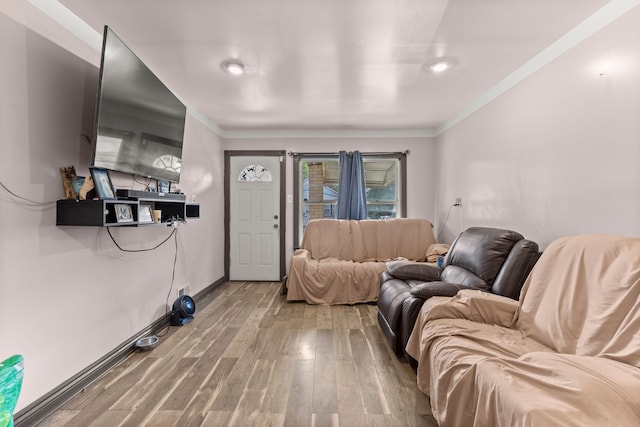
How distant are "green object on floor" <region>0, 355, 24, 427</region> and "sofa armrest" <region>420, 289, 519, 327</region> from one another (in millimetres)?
2038

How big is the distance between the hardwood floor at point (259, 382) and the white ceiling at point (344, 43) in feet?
7.66

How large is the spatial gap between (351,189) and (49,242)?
3501 millimetres

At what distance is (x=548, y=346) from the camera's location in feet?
5.14

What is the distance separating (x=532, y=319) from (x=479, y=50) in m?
1.92

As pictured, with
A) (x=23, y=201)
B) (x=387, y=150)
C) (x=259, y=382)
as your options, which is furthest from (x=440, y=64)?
(x=23, y=201)

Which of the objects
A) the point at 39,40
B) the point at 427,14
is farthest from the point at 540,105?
the point at 39,40

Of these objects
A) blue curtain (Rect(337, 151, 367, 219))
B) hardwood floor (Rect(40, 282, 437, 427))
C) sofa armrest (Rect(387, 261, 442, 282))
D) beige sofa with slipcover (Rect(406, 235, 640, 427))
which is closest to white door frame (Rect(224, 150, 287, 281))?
blue curtain (Rect(337, 151, 367, 219))

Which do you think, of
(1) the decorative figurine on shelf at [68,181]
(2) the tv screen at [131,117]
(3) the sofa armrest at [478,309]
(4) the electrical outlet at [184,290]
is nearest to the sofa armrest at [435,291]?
(3) the sofa armrest at [478,309]

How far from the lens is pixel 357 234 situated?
163 inches

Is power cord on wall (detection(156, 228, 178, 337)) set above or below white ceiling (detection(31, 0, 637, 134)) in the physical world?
below

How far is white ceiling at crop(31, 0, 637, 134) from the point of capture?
5.82 feet

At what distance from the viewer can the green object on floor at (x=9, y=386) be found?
1167mm

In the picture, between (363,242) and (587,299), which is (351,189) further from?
(587,299)

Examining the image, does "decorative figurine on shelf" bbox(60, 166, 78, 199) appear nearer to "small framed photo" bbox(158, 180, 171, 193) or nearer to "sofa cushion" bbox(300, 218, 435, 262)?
"small framed photo" bbox(158, 180, 171, 193)
